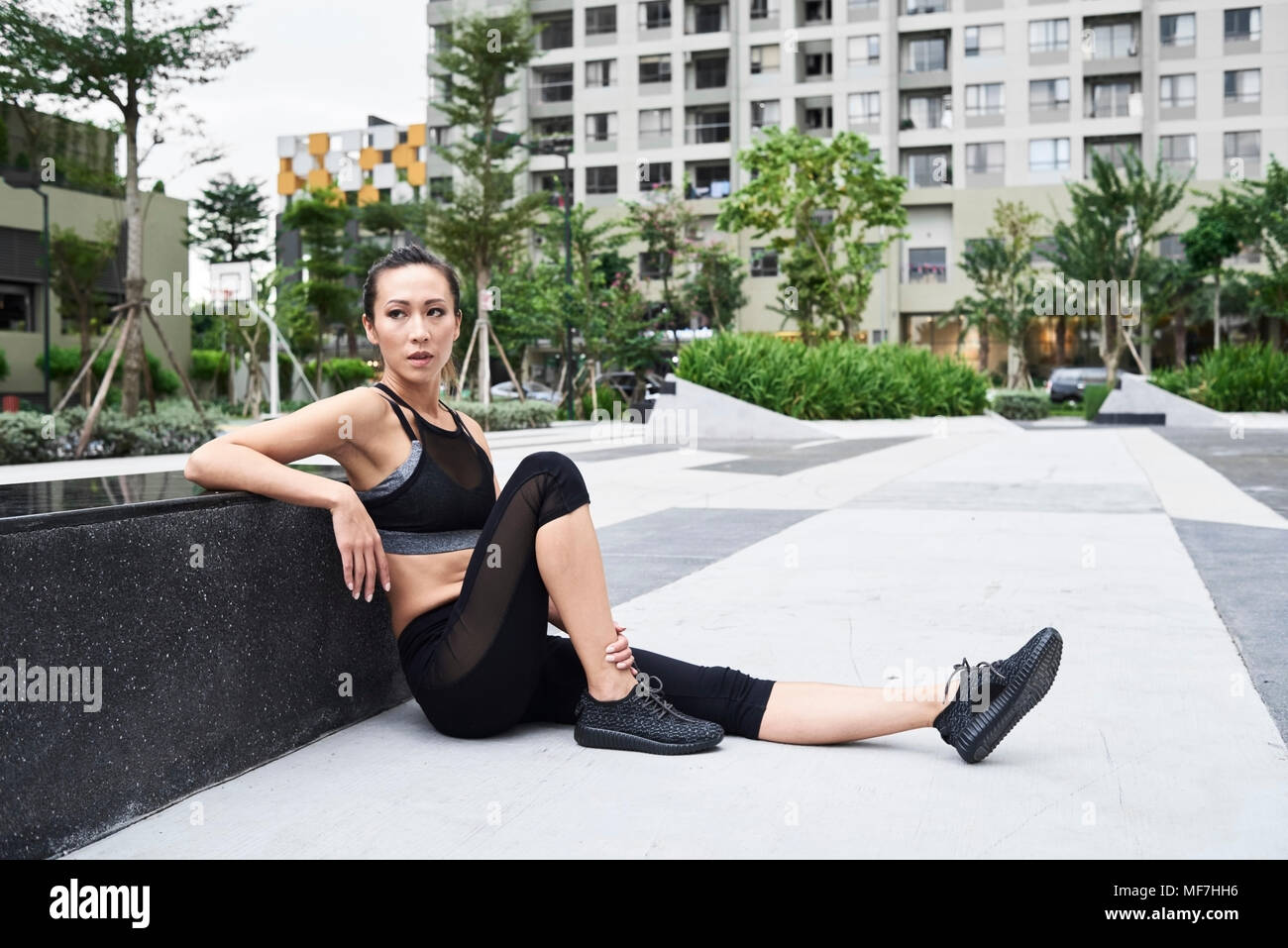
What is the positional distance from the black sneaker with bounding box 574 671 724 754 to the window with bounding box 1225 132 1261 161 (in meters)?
54.3

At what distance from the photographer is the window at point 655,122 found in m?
55.2

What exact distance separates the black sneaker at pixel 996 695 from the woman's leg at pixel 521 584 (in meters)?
0.89

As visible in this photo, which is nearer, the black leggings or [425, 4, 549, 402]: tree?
the black leggings

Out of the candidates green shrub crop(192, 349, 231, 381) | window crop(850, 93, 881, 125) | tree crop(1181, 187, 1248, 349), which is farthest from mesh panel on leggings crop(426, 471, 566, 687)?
window crop(850, 93, 881, 125)

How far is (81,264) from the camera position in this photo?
3422 centimetres

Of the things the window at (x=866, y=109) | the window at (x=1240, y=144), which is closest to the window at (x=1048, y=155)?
the window at (x=1240, y=144)

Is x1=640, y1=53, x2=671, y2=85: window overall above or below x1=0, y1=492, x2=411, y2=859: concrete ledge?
above

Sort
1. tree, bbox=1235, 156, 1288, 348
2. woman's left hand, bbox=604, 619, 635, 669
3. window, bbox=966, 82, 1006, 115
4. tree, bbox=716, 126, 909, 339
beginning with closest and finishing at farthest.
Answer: woman's left hand, bbox=604, 619, 635, 669
tree, bbox=1235, 156, 1288, 348
tree, bbox=716, 126, 909, 339
window, bbox=966, 82, 1006, 115

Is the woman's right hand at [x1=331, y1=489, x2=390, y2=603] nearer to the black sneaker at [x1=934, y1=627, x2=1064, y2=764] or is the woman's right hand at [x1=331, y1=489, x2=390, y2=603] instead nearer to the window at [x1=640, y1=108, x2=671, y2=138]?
the black sneaker at [x1=934, y1=627, x2=1064, y2=764]

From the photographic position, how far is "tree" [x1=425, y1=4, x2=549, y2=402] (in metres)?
28.4

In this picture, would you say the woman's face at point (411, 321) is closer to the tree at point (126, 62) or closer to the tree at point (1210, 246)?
the tree at point (126, 62)

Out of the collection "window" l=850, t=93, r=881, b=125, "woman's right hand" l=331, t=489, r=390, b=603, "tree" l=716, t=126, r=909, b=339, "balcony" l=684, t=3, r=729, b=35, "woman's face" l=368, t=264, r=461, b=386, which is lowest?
"woman's right hand" l=331, t=489, r=390, b=603

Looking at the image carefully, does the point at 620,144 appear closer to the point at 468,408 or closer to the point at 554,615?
the point at 468,408
